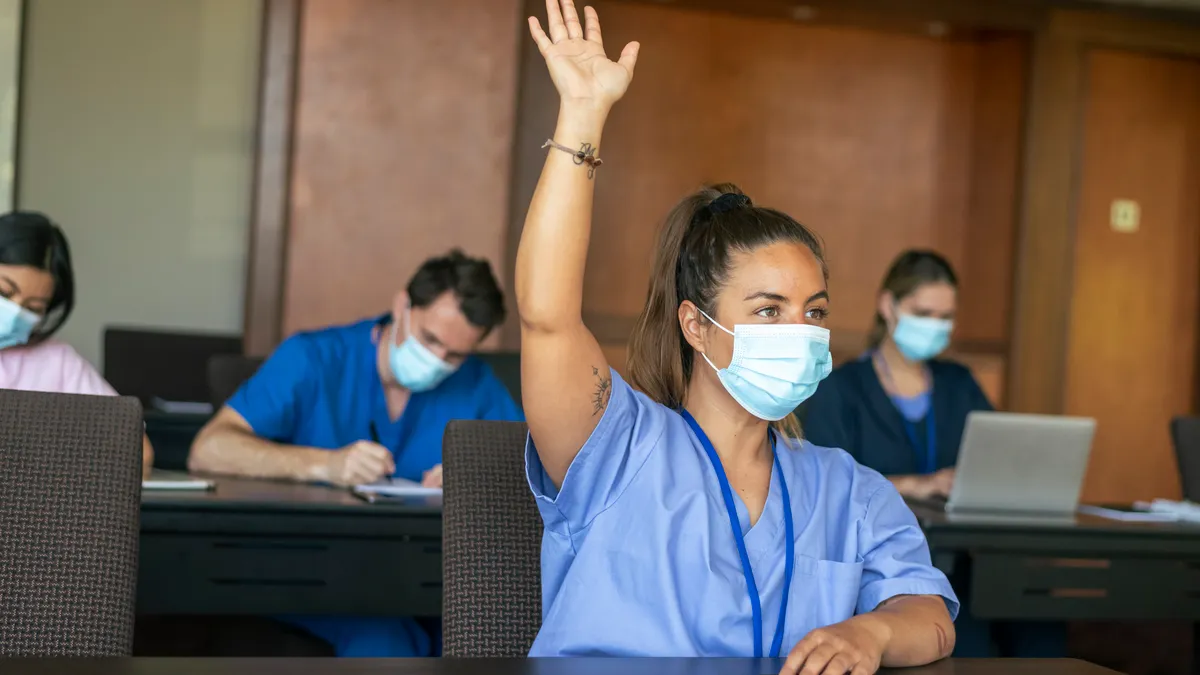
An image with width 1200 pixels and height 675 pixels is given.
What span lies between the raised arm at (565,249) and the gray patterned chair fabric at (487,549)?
220mm

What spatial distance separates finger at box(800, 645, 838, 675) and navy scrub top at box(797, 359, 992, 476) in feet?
6.39

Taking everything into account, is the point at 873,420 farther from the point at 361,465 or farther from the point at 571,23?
the point at 571,23

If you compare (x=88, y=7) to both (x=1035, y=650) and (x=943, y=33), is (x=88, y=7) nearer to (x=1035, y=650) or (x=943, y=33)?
(x=943, y=33)

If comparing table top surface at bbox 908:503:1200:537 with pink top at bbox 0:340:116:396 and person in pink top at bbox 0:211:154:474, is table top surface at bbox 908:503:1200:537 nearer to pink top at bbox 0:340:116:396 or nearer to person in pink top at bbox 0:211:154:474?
person in pink top at bbox 0:211:154:474

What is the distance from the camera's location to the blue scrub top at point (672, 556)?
4.75 ft

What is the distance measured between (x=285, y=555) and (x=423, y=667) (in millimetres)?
1263

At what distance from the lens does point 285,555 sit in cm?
234

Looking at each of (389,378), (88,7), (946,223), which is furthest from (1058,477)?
(88,7)

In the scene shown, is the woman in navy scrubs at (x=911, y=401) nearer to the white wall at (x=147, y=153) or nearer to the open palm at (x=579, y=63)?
the open palm at (x=579, y=63)

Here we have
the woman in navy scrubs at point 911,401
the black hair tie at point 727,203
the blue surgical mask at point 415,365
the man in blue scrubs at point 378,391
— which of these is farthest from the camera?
the woman in navy scrubs at point 911,401

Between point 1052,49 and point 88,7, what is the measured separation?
399 centimetres

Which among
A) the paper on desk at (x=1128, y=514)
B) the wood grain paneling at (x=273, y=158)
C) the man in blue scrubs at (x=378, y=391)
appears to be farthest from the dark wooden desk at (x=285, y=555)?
the wood grain paneling at (x=273, y=158)

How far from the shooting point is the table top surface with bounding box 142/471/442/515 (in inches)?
89.6

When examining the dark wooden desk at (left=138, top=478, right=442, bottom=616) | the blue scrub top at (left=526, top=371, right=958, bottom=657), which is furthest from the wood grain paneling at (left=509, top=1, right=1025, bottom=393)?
the blue scrub top at (left=526, top=371, right=958, bottom=657)
